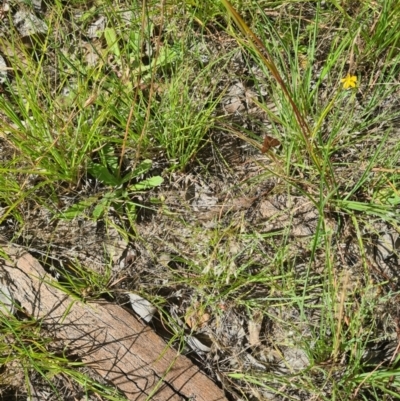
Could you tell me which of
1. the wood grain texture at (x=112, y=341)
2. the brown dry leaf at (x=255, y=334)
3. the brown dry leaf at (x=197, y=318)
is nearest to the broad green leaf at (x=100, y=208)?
the wood grain texture at (x=112, y=341)

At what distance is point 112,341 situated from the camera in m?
A: 1.79

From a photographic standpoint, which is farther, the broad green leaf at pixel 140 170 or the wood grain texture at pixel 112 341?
the broad green leaf at pixel 140 170

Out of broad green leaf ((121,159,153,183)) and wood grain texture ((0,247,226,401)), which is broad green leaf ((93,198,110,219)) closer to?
broad green leaf ((121,159,153,183))

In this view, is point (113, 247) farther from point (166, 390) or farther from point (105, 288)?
point (166, 390)

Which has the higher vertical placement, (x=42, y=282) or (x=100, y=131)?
(x=100, y=131)

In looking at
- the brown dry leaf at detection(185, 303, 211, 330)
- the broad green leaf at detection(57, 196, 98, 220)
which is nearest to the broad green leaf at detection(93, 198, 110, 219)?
the broad green leaf at detection(57, 196, 98, 220)

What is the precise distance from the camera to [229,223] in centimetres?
189

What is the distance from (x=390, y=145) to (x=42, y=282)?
146 centimetres

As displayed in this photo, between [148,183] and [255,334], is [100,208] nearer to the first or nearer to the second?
[148,183]

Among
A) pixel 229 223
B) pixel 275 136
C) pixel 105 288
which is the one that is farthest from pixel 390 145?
pixel 105 288

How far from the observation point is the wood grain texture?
1.74 meters

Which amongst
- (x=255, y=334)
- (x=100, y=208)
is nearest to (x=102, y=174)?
(x=100, y=208)

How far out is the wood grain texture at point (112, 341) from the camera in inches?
68.6

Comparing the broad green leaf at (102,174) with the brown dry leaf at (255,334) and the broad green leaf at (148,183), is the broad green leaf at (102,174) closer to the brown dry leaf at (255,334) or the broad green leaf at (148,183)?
the broad green leaf at (148,183)
